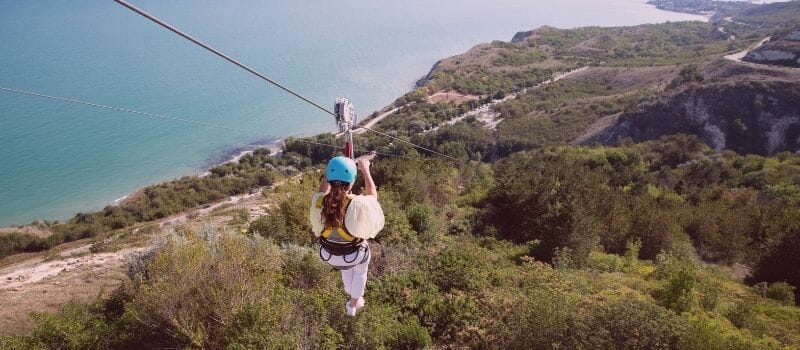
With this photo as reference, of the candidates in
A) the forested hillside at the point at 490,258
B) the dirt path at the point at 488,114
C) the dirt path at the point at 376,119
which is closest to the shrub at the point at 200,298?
the forested hillside at the point at 490,258

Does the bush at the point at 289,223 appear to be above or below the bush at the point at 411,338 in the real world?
above

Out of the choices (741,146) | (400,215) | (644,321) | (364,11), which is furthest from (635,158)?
(364,11)

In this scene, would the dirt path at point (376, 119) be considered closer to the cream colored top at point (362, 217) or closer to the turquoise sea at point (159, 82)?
the turquoise sea at point (159, 82)

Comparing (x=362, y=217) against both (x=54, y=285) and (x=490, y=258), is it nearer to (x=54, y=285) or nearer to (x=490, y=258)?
(x=490, y=258)

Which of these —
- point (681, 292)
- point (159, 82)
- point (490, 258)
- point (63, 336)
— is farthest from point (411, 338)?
point (159, 82)

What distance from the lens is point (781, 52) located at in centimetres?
7406

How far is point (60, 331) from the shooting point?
27.8 ft

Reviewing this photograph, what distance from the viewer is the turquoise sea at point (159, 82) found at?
2032 inches

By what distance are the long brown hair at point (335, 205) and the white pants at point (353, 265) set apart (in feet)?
1.83

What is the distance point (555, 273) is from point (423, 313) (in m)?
3.65

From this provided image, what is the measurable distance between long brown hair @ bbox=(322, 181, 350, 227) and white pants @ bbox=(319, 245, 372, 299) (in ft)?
1.83

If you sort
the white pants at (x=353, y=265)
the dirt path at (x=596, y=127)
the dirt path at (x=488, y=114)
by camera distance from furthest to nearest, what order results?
1. the dirt path at (x=488, y=114)
2. the dirt path at (x=596, y=127)
3. the white pants at (x=353, y=265)

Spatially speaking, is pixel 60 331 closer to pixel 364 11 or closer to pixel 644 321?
pixel 644 321

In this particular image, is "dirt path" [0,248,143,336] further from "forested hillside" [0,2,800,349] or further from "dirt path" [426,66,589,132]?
"dirt path" [426,66,589,132]
